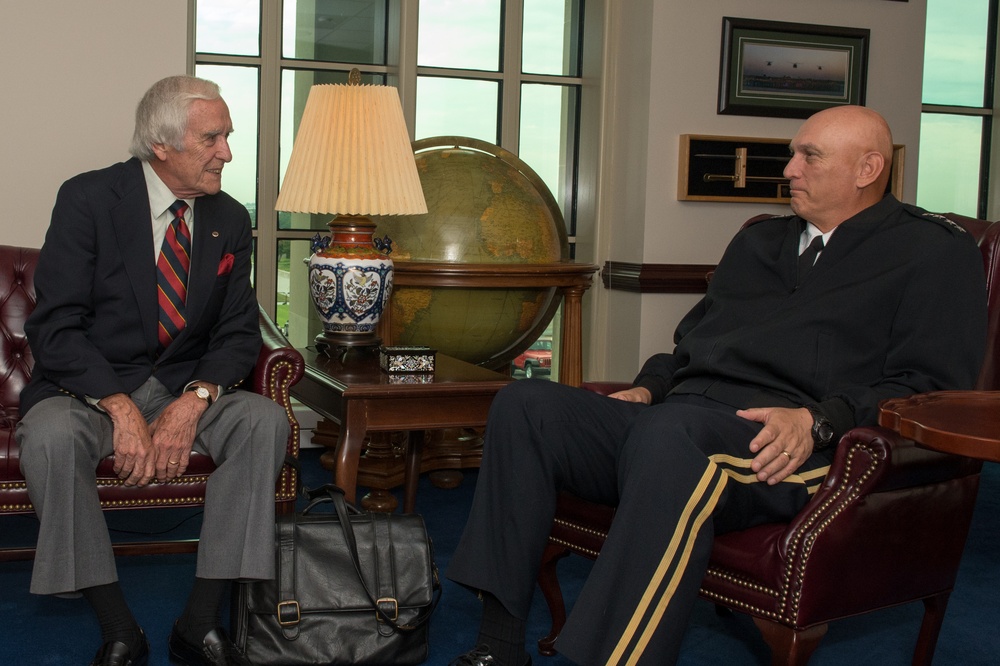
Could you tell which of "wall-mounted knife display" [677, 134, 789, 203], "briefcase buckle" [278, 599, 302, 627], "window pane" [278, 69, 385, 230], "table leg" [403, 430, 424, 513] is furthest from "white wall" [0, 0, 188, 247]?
"wall-mounted knife display" [677, 134, 789, 203]

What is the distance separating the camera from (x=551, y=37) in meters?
5.48

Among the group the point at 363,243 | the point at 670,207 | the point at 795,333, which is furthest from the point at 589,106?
the point at 795,333

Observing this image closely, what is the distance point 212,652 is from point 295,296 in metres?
2.86

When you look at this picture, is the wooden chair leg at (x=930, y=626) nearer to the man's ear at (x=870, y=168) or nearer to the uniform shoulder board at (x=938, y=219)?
the uniform shoulder board at (x=938, y=219)

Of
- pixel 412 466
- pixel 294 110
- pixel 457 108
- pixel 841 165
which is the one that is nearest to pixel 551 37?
pixel 457 108

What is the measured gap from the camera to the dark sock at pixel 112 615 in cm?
251

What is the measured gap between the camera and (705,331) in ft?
9.33

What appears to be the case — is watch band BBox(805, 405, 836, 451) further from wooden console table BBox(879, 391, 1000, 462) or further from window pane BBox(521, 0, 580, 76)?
window pane BBox(521, 0, 580, 76)

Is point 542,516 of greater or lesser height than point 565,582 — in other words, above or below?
above

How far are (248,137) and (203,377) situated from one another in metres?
2.50

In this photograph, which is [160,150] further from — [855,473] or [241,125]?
[241,125]

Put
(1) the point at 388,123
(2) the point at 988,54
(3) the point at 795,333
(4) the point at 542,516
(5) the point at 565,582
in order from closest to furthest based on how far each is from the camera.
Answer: (4) the point at 542,516 < (3) the point at 795,333 < (5) the point at 565,582 < (1) the point at 388,123 < (2) the point at 988,54

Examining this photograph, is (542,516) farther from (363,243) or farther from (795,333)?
(363,243)

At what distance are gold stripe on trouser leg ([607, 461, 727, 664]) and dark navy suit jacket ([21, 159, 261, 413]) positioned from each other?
53.3 inches
